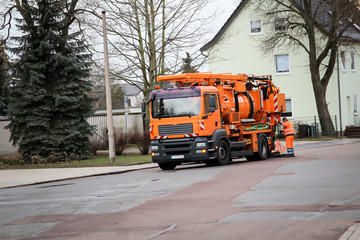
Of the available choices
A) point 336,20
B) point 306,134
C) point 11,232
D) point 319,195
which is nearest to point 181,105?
point 319,195

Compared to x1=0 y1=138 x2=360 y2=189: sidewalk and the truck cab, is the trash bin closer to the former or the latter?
x1=0 y1=138 x2=360 y2=189: sidewalk

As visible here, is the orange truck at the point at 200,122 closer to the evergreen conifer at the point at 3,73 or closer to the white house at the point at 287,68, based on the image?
the evergreen conifer at the point at 3,73

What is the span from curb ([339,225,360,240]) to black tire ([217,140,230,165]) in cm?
1409

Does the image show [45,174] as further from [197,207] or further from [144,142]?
[197,207]

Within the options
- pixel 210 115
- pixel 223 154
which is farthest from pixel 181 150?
pixel 223 154

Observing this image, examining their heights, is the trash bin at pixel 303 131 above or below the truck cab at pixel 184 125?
below

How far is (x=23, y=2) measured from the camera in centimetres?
3200

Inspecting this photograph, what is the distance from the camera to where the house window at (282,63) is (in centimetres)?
4988

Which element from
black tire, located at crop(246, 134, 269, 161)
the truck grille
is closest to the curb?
the truck grille

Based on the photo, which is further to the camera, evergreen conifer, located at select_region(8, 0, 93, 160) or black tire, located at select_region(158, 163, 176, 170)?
evergreen conifer, located at select_region(8, 0, 93, 160)

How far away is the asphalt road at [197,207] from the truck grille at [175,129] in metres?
3.59

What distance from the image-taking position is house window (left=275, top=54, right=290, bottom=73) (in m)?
49.9

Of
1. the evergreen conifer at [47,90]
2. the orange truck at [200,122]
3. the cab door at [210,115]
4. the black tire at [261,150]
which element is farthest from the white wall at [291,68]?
the cab door at [210,115]

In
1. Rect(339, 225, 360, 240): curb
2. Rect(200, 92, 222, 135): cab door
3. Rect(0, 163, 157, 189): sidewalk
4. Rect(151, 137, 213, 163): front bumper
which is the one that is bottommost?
Rect(0, 163, 157, 189): sidewalk
